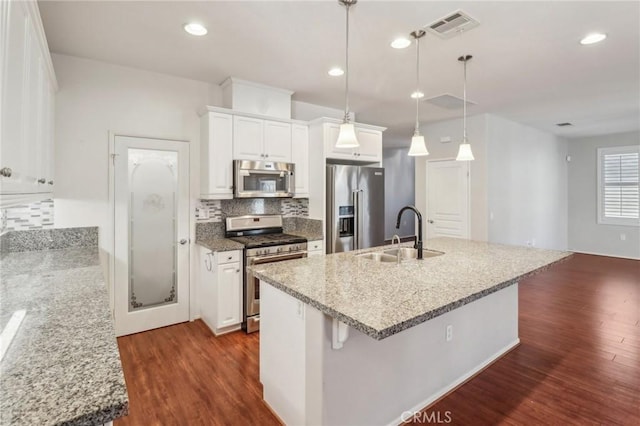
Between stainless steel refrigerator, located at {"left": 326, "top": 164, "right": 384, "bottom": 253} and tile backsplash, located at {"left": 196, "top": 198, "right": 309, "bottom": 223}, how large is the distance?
49cm

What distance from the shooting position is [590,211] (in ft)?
24.7

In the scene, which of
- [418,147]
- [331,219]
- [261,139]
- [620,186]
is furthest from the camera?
[620,186]

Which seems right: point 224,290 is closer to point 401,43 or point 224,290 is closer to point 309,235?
point 309,235

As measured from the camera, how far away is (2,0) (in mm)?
1189

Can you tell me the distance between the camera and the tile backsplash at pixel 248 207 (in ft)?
12.3

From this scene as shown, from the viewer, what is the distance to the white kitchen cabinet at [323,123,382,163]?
13.0ft

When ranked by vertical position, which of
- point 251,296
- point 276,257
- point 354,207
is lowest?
point 251,296

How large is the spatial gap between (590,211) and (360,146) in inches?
255

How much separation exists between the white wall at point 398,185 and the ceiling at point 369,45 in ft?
15.3

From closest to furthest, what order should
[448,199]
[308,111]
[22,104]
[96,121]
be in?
[22,104] < [96,121] < [308,111] < [448,199]

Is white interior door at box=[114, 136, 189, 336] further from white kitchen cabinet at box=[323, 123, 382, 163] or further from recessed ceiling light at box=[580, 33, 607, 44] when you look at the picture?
recessed ceiling light at box=[580, 33, 607, 44]

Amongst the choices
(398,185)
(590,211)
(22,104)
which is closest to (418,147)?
(22,104)

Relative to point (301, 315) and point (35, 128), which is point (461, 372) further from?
point (35, 128)

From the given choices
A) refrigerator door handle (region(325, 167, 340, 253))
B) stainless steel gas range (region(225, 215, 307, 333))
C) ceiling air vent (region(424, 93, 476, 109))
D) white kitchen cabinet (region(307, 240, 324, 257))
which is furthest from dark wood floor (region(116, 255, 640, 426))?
ceiling air vent (region(424, 93, 476, 109))
